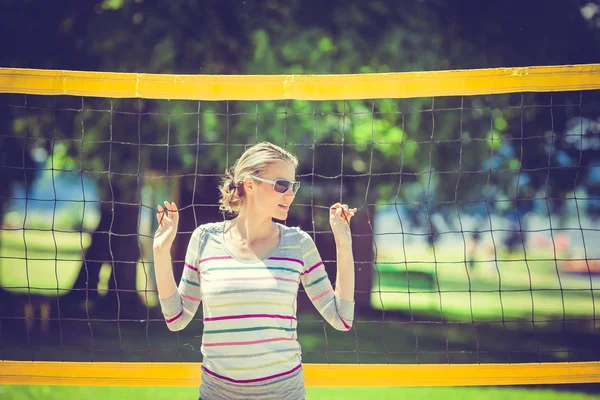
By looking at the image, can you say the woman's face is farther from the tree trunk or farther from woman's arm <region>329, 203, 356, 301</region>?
the tree trunk

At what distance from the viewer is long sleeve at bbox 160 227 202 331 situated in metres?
2.29

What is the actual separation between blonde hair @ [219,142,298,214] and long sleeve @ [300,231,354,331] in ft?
0.86

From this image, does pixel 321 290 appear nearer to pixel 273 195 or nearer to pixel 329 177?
pixel 273 195

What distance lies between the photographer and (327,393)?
5.23m

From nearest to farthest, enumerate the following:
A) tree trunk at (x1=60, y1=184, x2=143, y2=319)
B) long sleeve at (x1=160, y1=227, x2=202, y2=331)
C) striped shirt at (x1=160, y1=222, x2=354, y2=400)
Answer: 1. striped shirt at (x1=160, y1=222, x2=354, y2=400)
2. long sleeve at (x1=160, y1=227, x2=202, y2=331)
3. tree trunk at (x1=60, y1=184, x2=143, y2=319)

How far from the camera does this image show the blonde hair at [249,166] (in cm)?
233

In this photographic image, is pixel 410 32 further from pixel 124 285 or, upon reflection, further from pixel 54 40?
pixel 124 285

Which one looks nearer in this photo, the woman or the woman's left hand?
the woman

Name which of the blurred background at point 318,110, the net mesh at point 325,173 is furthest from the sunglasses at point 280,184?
the blurred background at point 318,110

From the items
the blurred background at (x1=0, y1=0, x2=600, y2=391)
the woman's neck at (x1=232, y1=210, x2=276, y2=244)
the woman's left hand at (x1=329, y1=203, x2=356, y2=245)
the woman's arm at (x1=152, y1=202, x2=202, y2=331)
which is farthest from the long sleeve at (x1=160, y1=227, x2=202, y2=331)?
the blurred background at (x1=0, y1=0, x2=600, y2=391)

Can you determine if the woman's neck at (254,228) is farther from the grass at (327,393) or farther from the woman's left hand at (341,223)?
the grass at (327,393)

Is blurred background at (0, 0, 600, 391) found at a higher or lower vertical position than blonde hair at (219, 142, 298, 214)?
higher

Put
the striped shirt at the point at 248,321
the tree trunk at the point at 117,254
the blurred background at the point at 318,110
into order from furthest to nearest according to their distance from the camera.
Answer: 1. the tree trunk at the point at 117,254
2. the blurred background at the point at 318,110
3. the striped shirt at the point at 248,321

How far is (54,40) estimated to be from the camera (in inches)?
323
